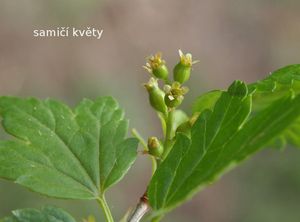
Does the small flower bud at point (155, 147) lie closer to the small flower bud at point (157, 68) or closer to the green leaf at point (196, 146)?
the green leaf at point (196, 146)

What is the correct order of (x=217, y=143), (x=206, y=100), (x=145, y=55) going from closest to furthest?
1. (x=217, y=143)
2. (x=206, y=100)
3. (x=145, y=55)

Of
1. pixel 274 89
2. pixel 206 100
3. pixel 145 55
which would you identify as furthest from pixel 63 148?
pixel 145 55

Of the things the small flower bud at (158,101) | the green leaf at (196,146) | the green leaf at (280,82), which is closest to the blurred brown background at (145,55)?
the small flower bud at (158,101)

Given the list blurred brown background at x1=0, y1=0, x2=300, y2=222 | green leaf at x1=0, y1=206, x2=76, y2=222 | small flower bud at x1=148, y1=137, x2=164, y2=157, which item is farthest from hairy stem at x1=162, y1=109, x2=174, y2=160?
blurred brown background at x1=0, y1=0, x2=300, y2=222

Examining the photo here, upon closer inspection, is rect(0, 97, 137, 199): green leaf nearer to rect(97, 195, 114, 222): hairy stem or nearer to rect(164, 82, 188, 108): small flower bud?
rect(97, 195, 114, 222): hairy stem

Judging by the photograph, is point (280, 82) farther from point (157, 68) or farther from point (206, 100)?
point (157, 68)
